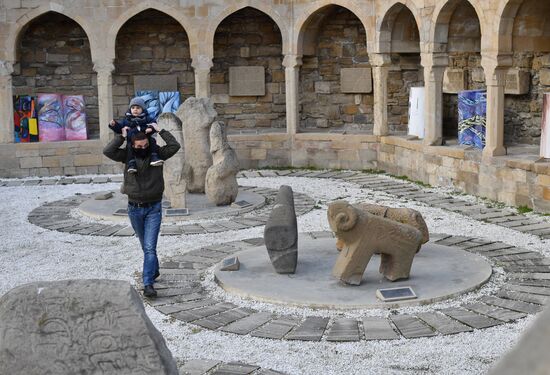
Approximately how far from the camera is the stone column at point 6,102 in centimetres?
1575

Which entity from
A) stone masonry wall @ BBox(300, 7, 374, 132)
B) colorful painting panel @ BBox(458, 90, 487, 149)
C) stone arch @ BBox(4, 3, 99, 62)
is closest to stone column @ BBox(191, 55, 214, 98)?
stone arch @ BBox(4, 3, 99, 62)

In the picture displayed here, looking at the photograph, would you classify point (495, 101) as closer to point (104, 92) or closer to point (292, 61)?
point (292, 61)

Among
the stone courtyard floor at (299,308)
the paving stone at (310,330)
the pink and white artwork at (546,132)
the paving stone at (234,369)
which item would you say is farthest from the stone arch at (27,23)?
the paving stone at (234,369)

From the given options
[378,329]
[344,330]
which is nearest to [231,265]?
[344,330]

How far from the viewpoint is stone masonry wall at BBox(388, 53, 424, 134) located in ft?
52.9

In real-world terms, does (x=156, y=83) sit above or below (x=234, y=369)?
above

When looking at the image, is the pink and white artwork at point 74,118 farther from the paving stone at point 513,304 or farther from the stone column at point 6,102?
the paving stone at point 513,304

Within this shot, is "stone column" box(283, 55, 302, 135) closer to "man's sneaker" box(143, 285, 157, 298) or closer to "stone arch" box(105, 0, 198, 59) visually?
"stone arch" box(105, 0, 198, 59)

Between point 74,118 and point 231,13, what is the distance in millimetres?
3887

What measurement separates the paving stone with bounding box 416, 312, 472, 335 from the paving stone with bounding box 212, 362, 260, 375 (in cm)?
160

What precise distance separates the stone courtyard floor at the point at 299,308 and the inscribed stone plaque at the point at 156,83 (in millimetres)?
4330

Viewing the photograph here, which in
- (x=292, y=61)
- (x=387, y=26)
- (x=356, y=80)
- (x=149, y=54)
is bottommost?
(x=356, y=80)

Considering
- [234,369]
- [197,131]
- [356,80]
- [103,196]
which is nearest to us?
[234,369]

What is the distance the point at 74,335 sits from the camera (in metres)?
3.95
